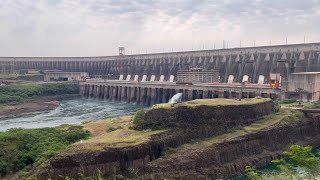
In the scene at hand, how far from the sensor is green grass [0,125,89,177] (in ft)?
127

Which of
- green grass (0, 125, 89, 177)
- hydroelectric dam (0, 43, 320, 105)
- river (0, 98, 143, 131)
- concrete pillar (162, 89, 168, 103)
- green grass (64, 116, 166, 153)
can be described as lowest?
river (0, 98, 143, 131)

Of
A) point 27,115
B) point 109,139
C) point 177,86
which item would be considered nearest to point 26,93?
point 27,115

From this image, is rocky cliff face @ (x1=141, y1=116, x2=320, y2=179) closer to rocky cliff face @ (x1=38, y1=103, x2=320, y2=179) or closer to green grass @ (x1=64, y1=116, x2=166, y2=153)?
rocky cliff face @ (x1=38, y1=103, x2=320, y2=179)

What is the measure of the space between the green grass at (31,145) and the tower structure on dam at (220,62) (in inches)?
2016

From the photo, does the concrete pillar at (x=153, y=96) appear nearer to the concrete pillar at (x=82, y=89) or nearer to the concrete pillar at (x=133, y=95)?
the concrete pillar at (x=133, y=95)

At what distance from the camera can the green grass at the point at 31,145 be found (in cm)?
3862

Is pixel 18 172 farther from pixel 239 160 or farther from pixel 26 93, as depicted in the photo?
pixel 26 93

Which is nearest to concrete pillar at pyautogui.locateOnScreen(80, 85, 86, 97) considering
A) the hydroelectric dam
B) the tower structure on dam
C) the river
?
the hydroelectric dam

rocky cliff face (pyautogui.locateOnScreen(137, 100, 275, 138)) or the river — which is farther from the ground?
rocky cliff face (pyautogui.locateOnScreen(137, 100, 275, 138))

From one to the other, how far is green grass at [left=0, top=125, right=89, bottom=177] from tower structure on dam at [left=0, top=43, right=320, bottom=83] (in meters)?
51.2

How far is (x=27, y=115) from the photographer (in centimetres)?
8962

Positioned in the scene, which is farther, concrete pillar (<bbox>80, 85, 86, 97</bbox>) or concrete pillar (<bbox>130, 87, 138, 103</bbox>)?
concrete pillar (<bbox>80, 85, 86, 97</bbox>)

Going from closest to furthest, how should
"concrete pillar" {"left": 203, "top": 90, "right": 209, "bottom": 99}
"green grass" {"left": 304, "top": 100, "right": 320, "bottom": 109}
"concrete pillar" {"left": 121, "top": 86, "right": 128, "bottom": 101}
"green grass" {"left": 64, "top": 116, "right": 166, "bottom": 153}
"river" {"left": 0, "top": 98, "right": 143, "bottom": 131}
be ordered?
"green grass" {"left": 64, "top": 116, "right": 166, "bottom": 153}
"green grass" {"left": 304, "top": 100, "right": 320, "bottom": 109}
"river" {"left": 0, "top": 98, "right": 143, "bottom": 131}
"concrete pillar" {"left": 203, "top": 90, "right": 209, "bottom": 99}
"concrete pillar" {"left": 121, "top": 86, "right": 128, "bottom": 101}

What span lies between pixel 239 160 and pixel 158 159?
994 cm
